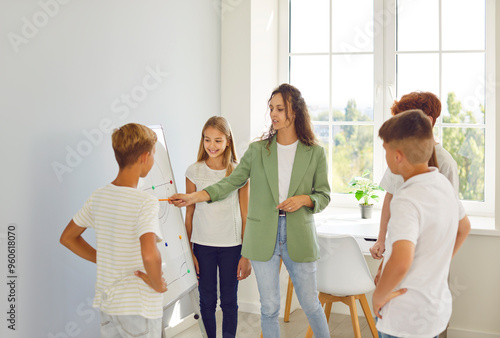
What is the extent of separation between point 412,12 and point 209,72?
1454mm

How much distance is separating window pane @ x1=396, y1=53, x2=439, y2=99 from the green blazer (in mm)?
1625

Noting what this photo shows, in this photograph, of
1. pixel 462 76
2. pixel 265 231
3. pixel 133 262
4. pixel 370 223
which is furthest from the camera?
pixel 462 76

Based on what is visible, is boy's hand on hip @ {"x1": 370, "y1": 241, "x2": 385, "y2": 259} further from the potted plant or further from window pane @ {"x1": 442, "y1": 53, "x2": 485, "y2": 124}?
window pane @ {"x1": 442, "y1": 53, "x2": 485, "y2": 124}

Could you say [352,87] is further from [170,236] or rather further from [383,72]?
[170,236]

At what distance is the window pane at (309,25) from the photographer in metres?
3.90

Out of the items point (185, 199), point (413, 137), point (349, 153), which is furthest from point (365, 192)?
point (413, 137)

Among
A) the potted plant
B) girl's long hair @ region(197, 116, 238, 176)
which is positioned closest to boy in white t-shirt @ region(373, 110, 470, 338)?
girl's long hair @ region(197, 116, 238, 176)

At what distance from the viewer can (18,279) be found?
2.00 m

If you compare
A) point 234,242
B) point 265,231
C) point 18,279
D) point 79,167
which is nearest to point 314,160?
point 265,231

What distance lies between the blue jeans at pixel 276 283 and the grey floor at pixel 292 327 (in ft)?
2.62

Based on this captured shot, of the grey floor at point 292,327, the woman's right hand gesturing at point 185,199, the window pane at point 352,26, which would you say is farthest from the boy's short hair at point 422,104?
the window pane at point 352,26

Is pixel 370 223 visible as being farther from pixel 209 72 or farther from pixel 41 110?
pixel 41 110

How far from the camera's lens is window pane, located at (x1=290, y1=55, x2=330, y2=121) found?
3910 millimetres

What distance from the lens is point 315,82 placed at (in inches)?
154
